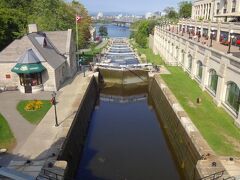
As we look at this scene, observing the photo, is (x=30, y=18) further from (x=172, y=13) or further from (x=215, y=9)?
(x=172, y=13)

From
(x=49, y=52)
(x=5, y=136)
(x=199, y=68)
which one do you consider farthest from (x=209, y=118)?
(x=49, y=52)

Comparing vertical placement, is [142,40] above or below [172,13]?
below

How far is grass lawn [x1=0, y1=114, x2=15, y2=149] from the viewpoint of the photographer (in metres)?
21.0

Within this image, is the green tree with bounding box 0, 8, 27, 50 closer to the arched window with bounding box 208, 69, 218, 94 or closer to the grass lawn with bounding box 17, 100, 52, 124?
the grass lawn with bounding box 17, 100, 52, 124

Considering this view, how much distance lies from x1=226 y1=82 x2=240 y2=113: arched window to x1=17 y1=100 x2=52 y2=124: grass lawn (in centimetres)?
1901

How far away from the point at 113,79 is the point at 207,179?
37484mm

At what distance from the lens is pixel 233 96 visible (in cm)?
2623

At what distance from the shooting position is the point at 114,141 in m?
26.8

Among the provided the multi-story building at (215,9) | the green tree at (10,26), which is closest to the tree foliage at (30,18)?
the green tree at (10,26)

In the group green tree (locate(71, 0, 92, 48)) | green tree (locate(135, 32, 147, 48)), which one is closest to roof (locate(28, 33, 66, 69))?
green tree (locate(71, 0, 92, 48))

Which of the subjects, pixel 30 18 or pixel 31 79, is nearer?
pixel 31 79

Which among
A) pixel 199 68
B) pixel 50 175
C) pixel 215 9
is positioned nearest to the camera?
pixel 50 175

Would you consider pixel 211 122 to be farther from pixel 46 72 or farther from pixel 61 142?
A: pixel 46 72

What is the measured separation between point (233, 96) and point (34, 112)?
2024cm
